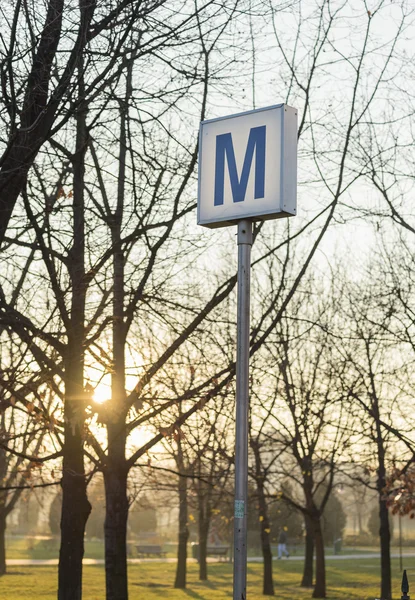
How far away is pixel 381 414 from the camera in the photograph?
21125 mm

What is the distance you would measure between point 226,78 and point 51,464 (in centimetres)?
587

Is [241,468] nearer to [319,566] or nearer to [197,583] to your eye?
[319,566]

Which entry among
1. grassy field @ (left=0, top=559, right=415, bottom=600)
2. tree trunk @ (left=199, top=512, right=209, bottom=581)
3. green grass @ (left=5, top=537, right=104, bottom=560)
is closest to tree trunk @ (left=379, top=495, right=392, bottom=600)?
grassy field @ (left=0, top=559, right=415, bottom=600)

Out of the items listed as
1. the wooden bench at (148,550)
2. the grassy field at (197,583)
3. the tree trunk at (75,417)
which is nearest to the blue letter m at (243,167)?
the tree trunk at (75,417)

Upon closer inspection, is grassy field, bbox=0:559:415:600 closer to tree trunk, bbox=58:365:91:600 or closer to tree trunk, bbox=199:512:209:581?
tree trunk, bbox=199:512:209:581

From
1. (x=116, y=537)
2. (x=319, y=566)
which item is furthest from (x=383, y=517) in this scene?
(x=116, y=537)

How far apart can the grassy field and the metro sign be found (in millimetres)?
16745

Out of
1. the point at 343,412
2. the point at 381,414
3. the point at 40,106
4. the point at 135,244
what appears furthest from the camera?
the point at 343,412

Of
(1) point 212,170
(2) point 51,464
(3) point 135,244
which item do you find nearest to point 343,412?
(2) point 51,464

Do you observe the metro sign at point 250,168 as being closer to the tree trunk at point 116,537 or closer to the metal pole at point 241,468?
the metal pole at point 241,468

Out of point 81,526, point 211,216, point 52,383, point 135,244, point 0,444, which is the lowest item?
point 81,526

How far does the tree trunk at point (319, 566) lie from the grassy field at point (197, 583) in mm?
316

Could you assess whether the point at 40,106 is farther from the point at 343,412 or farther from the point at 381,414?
the point at 343,412

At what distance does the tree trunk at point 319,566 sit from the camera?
77.8ft
